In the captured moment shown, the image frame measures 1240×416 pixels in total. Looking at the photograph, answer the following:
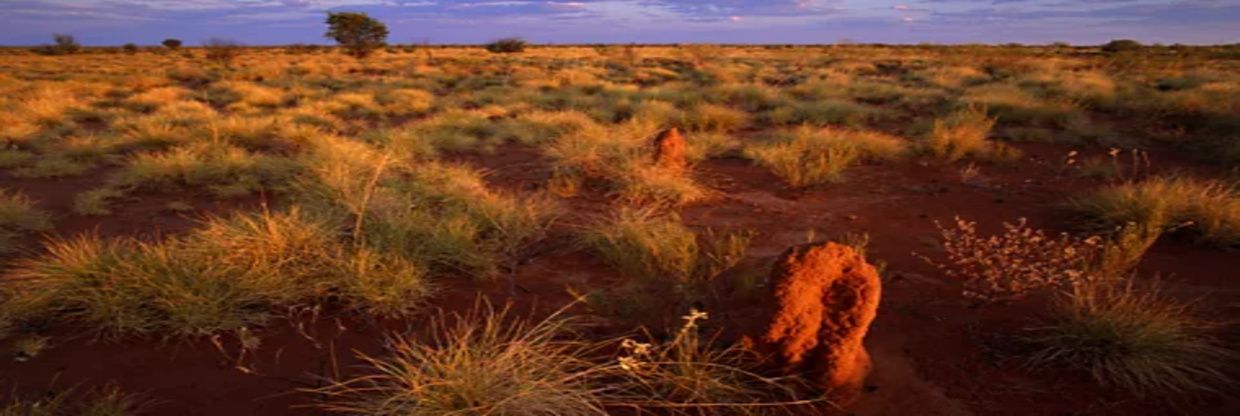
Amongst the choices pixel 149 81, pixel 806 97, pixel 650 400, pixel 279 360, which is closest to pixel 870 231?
pixel 650 400

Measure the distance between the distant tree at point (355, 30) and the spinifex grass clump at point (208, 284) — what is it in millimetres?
39051

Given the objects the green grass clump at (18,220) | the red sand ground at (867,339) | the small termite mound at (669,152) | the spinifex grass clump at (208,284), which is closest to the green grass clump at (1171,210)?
the red sand ground at (867,339)

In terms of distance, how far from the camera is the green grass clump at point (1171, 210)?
4445 mm

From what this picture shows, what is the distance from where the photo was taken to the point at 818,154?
7.47m

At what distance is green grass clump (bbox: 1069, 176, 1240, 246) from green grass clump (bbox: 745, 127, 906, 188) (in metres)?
2.16

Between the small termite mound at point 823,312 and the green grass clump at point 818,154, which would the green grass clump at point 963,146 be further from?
the small termite mound at point 823,312

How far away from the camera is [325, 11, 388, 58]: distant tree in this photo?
40853mm

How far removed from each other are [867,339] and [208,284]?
3.34 m

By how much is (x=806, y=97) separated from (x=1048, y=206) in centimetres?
930

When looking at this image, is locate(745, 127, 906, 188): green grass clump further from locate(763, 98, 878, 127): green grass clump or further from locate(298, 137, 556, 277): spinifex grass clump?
locate(298, 137, 556, 277): spinifex grass clump

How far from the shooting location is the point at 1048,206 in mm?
5758

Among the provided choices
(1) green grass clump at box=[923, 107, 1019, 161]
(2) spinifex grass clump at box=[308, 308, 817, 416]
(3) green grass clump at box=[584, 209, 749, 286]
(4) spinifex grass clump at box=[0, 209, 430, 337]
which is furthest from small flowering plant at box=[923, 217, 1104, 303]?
(1) green grass clump at box=[923, 107, 1019, 161]

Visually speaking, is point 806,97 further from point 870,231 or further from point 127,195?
point 127,195

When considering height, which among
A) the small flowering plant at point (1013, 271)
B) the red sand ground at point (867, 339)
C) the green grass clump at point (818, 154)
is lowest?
the red sand ground at point (867, 339)
